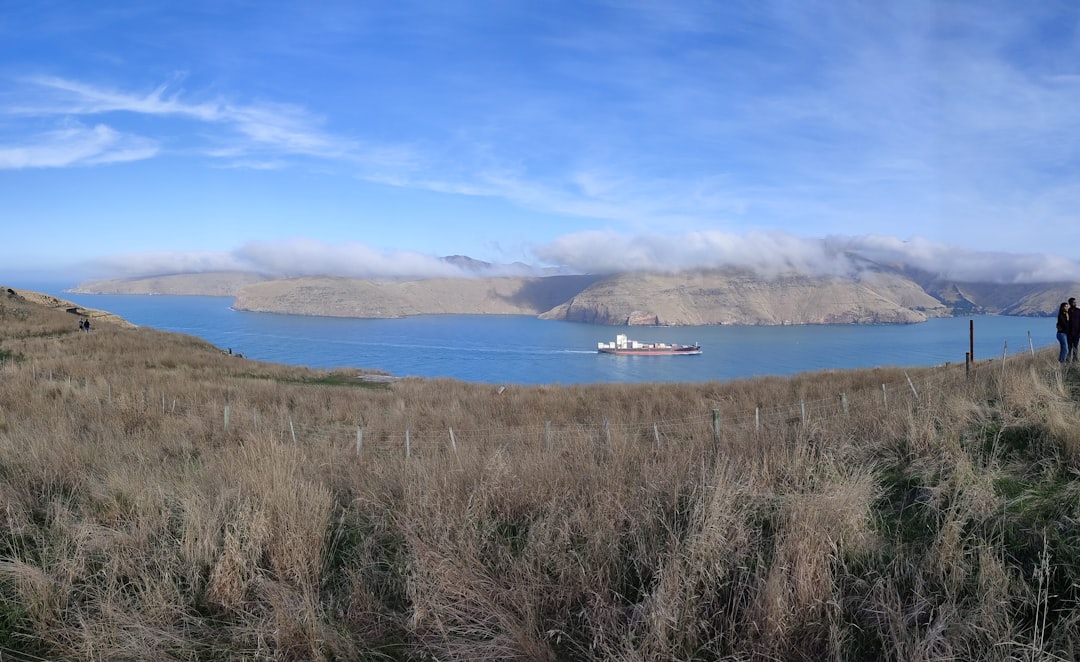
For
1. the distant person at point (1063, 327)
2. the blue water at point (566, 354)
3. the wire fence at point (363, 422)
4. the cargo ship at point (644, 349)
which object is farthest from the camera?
the cargo ship at point (644, 349)

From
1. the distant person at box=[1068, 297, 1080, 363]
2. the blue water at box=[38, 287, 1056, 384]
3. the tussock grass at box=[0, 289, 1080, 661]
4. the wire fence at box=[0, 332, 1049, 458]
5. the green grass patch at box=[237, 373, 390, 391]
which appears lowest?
the blue water at box=[38, 287, 1056, 384]

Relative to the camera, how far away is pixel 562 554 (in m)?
3.19

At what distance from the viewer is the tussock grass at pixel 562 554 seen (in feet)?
8.91

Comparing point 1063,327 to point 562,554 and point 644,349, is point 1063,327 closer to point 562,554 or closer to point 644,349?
point 562,554

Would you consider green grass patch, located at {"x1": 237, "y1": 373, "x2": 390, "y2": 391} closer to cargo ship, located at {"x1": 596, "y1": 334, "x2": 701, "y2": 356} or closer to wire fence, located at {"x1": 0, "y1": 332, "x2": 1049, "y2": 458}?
wire fence, located at {"x1": 0, "y1": 332, "x2": 1049, "y2": 458}

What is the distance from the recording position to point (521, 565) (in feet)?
10.4

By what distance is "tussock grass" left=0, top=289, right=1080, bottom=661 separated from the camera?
2.71m

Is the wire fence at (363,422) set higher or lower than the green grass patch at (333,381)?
higher

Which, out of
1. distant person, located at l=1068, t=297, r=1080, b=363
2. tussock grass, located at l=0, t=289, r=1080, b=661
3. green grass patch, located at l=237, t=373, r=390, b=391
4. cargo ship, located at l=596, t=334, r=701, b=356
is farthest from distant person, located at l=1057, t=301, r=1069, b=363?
cargo ship, located at l=596, t=334, r=701, b=356

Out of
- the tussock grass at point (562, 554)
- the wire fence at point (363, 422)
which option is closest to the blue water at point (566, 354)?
the wire fence at point (363, 422)

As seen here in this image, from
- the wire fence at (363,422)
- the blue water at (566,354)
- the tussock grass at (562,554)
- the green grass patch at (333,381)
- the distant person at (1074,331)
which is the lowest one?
the blue water at (566,354)

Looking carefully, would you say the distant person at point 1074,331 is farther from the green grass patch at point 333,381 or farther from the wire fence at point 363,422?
the green grass patch at point 333,381

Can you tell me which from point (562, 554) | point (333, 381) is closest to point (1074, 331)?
point (562, 554)

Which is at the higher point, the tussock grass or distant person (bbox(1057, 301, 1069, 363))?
distant person (bbox(1057, 301, 1069, 363))
